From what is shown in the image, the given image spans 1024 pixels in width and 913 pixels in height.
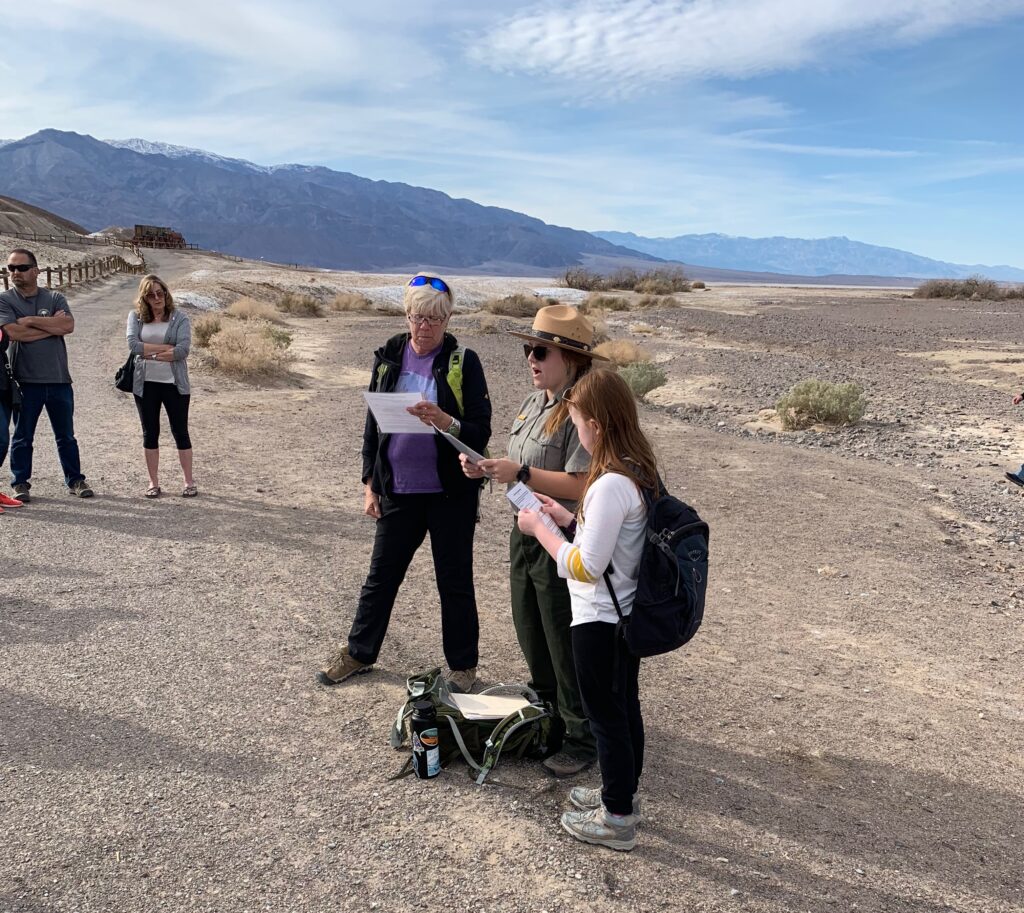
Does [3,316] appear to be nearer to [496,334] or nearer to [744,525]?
[744,525]

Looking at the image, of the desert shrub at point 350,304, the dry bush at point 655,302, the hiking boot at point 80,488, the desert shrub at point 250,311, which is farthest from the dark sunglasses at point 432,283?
the dry bush at point 655,302

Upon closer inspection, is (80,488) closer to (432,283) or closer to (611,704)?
(432,283)

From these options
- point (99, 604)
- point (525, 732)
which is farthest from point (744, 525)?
point (99, 604)

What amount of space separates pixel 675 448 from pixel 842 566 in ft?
13.6

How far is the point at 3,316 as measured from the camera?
5.91 metres

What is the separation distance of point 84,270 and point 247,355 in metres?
31.8

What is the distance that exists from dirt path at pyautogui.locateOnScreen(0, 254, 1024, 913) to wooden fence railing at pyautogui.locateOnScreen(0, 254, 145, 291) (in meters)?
27.7

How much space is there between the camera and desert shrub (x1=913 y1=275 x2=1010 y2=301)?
180 ft

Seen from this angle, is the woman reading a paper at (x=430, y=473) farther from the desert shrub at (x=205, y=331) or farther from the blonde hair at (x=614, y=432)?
the desert shrub at (x=205, y=331)

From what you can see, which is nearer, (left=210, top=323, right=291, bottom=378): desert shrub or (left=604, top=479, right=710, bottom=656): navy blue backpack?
(left=604, top=479, right=710, bottom=656): navy blue backpack

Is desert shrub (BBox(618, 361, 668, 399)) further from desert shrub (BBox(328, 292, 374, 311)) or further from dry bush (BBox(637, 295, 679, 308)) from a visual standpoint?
dry bush (BBox(637, 295, 679, 308))

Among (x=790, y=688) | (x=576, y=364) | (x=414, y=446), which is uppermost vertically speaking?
(x=576, y=364)

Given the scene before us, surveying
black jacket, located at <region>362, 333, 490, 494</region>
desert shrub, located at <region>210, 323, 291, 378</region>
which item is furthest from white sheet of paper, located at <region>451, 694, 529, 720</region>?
desert shrub, located at <region>210, 323, 291, 378</region>

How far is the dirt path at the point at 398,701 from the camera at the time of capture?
2627 mm
